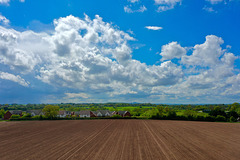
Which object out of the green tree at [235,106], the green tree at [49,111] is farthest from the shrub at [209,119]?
the green tree at [49,111]

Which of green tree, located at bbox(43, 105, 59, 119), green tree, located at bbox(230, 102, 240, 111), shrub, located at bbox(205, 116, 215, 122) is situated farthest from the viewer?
green tree, located at bbox(230, 102, 240, 111)

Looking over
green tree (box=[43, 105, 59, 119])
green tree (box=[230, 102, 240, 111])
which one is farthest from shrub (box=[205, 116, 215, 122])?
green tree (box=[43, 105, 59, 119])

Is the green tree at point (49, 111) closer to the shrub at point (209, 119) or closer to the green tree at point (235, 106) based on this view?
the shrub at point (209, 119)

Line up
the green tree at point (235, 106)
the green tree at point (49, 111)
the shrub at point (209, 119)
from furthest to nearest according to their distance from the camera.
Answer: the green tree at point (235, 106) → the green tree at point (49, 111) → the shrub at point (209, 119)

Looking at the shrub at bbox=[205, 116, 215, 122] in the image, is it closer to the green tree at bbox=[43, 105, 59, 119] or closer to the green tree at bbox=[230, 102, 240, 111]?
the green tree at bbox=[230, 102, 240, 111]

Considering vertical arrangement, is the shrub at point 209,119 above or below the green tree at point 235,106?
below

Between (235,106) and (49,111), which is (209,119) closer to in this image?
(235,106)

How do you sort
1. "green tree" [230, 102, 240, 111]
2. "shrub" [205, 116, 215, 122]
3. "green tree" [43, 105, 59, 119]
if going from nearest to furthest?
"shrub" [205, 116, 215, 122] < "green tree" [43, 105, 59, 119] < "green tree" [230, 102, 240, 111]

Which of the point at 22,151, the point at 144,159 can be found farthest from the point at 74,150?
the point at 144,159

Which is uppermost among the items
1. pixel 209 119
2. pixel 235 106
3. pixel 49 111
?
pixel 49 111

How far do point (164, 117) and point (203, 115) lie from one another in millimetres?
19364

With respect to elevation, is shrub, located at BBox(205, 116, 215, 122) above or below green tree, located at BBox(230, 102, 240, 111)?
below

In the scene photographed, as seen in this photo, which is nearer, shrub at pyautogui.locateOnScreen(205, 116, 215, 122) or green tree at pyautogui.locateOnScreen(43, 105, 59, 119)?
shrub at pyautogui.locateOnScreen(205, 116, 215, 122)

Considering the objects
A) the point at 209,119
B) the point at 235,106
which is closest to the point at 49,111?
the point at 209,119
